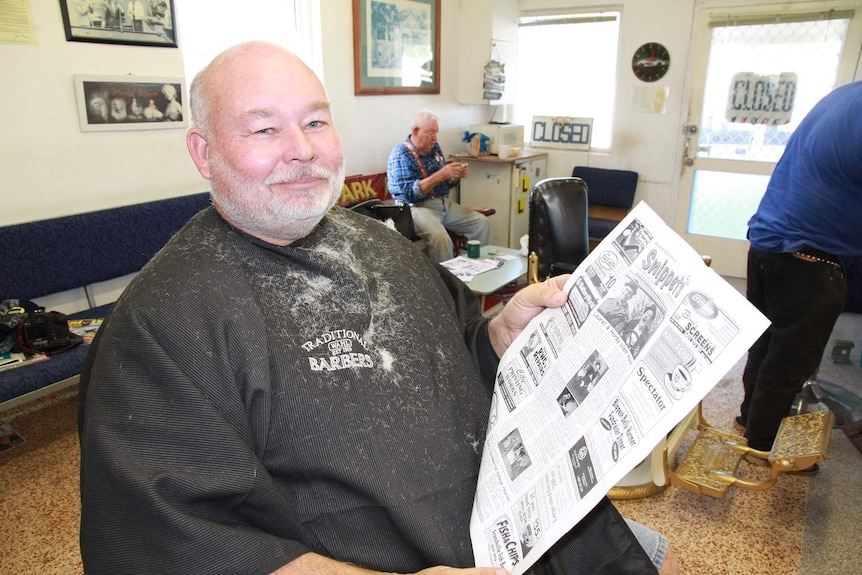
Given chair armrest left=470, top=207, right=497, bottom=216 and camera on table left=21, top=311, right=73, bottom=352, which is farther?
chair armrest left=470, top=207, right=497, bottom=216

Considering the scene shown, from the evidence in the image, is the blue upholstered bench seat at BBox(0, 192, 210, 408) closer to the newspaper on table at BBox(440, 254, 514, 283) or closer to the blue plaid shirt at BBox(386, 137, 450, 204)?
the newspaper on table at BBox(440, 254, 514, 283)

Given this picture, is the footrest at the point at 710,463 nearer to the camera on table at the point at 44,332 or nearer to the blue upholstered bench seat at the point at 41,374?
the blue upholstered bench seat at the point at 41,374

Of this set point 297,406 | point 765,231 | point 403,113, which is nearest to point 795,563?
point 765,231

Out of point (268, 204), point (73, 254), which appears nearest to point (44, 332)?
point (73, 254)

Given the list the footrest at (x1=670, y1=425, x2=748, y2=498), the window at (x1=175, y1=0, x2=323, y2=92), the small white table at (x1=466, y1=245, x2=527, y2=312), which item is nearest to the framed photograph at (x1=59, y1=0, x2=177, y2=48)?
the window at (x1=175, y1=0, x2=323, y2=92)

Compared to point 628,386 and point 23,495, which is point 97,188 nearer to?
point 23,495

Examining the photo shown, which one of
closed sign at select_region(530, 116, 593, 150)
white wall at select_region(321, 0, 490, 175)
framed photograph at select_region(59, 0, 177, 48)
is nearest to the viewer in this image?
framed photograph at select_region(59, 0, 177, 48)

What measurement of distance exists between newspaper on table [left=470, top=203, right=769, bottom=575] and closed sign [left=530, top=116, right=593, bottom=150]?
14.7 feet

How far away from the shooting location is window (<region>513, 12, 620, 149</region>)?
500 centimetres

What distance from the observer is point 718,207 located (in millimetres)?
4660

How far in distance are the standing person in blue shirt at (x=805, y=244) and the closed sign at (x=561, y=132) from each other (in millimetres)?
3172

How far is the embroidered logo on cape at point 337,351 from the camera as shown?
906mm

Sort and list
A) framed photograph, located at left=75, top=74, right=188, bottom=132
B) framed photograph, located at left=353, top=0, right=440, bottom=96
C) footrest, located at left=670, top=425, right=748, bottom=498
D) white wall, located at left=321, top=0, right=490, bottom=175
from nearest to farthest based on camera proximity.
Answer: footrest, located at left=670, top=425, right=748, bottom=498 → framed photograph, located at left=75, top=74, right=188, bottom=132 → white wall, located at left=321, top=0, right=490, bottom=175 → framed photograph, located at left=353, top=0, right=440, bottom=96

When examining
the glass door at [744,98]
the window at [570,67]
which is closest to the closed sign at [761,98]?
the glass door at [744,98]
